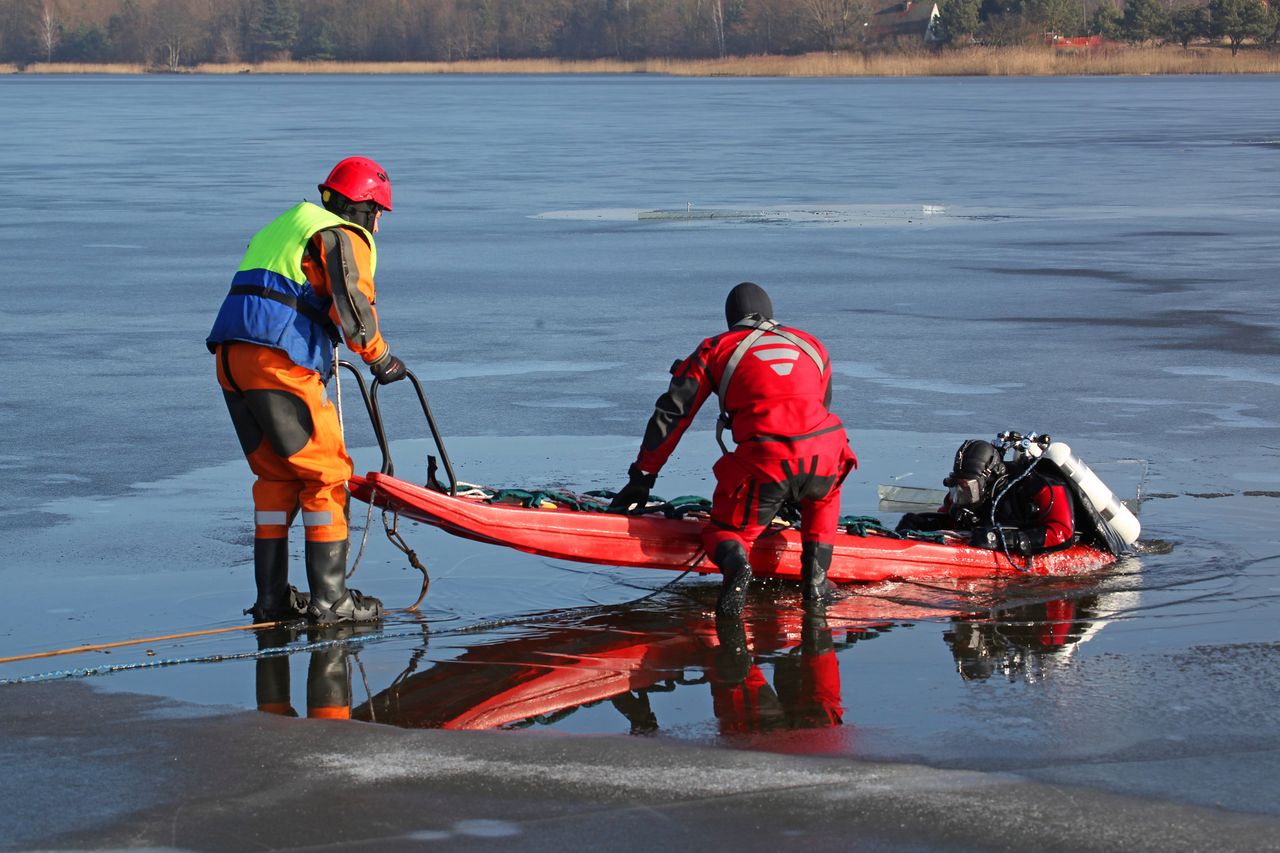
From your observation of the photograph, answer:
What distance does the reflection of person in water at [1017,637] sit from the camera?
19.9 feet

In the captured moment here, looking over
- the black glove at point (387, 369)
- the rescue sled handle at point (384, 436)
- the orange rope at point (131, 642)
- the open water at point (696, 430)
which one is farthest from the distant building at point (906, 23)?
the orange rope at point (131, 642)

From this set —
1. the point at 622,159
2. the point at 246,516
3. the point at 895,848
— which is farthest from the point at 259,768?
the point at 622,159

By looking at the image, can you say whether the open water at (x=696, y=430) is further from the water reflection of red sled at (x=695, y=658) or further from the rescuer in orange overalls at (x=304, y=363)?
the rescuer in orange overalls at (x=304, y=363)

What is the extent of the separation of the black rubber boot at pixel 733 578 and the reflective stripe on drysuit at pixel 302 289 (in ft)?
5.09

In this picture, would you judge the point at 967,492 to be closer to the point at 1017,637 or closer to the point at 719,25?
the point at 1017,637

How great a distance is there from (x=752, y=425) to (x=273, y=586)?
6.24ft

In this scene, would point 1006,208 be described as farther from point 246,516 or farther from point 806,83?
point 806,83

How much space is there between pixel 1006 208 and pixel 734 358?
17.4 meters

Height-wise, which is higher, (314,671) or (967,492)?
(967,492)

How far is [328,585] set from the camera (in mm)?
6551

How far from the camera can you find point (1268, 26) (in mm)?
93500

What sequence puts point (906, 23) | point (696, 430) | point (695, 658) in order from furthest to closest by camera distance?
point (906, 23)
point (696, 430)
point (695, 658)

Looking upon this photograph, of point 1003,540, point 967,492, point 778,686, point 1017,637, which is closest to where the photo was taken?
point 778,686

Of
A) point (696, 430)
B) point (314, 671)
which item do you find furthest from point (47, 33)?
point (314, 671)
